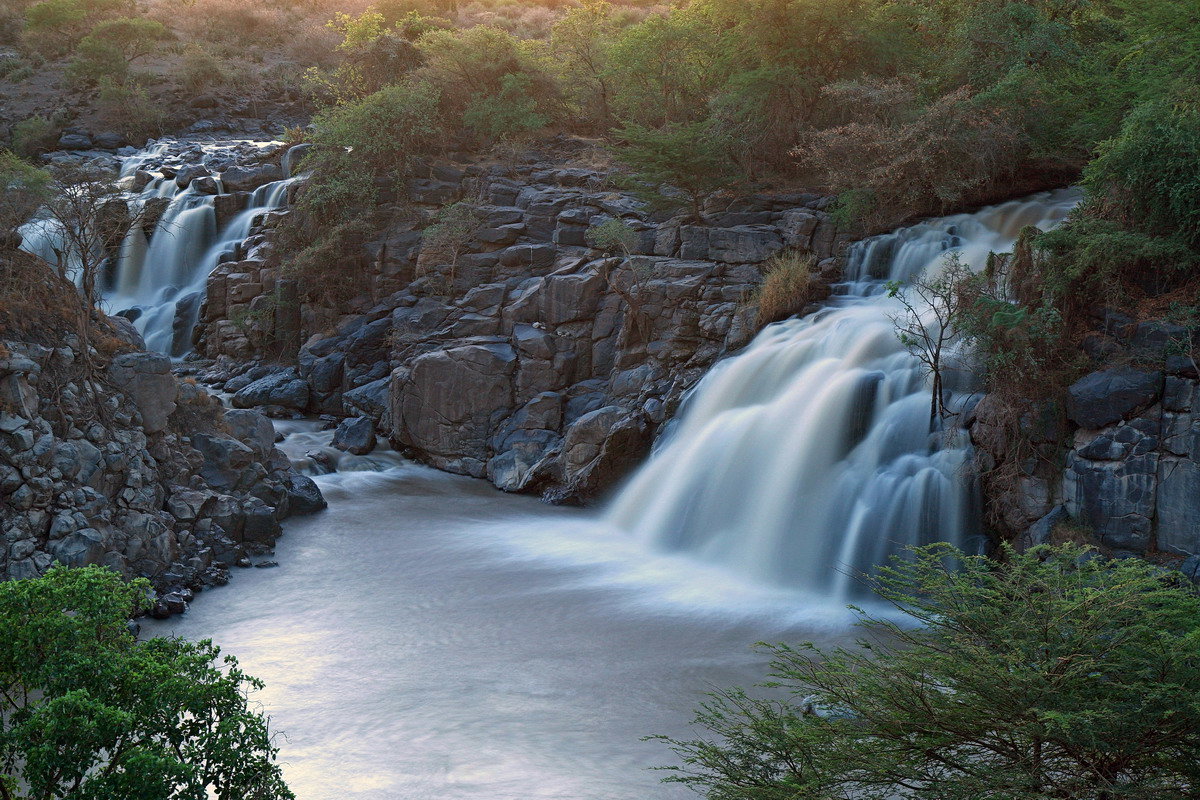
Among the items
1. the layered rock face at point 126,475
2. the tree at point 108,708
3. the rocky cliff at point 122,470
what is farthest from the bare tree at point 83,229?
the tree at point 108,708

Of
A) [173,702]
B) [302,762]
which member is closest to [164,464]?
[302,762]

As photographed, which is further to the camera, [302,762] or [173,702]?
[302,762]

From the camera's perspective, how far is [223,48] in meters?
48.1

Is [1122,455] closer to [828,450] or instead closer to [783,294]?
[828,450]

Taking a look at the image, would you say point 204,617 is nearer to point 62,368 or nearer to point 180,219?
Answer: point 62,368

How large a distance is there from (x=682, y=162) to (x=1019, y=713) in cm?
1790

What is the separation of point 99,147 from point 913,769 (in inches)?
1540

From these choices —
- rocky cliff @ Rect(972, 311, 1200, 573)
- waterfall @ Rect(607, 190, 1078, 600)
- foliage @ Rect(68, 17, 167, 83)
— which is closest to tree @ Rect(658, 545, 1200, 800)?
rocky cliff @ Rect(972, 311, 1200, 573)

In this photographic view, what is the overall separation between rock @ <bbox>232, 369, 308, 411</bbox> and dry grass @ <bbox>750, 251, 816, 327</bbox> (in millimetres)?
11405

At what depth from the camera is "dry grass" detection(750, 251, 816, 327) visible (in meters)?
18.5

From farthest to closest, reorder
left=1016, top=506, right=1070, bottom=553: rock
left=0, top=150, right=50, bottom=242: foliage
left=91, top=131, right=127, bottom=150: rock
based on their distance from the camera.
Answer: left=91, top=131, right=127, bottom=150: rock → left=0, top=150, right=50, bottom=242: foliage → left=1016, top=506, right=1070, bottom=553: rock

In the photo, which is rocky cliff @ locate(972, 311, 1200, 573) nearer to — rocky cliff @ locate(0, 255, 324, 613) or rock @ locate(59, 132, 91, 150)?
rocky cliff @ locate(0, 255, 324, 613)

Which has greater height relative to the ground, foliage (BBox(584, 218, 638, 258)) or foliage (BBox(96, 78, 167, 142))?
foliage (BBox(96, 78, 167, 142))

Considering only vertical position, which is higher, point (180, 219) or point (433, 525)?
point (180, 219)
